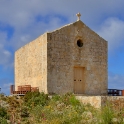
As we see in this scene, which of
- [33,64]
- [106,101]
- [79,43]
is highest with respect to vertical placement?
[79,43]

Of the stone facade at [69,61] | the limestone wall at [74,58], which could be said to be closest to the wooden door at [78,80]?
the stone facade at [69,61]

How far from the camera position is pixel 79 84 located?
20594 millimetres

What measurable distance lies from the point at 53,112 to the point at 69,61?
7.71m

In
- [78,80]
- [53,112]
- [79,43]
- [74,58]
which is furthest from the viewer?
[79,43]

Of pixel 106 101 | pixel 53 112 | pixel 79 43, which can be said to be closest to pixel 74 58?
pixel 79 43

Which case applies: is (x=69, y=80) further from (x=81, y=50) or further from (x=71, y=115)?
(x=71, y=115)

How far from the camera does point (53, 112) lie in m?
12.8

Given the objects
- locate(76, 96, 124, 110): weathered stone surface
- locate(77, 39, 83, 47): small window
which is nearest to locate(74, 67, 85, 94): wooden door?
locate(77, 39, 83, 47): small window

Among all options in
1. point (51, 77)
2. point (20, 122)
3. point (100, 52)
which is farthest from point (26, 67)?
point (20, 122)

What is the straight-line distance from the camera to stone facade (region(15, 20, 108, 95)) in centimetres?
1933

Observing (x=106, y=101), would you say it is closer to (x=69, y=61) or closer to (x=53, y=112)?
(x=53, y=112)

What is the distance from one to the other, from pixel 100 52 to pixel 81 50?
1965mm

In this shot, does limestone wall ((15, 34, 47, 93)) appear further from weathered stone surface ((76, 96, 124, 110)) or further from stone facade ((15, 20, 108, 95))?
weathered stone surface ((76, 96, 124, 110))

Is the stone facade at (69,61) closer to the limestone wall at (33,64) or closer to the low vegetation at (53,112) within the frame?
the limestone wall at (33,64)
